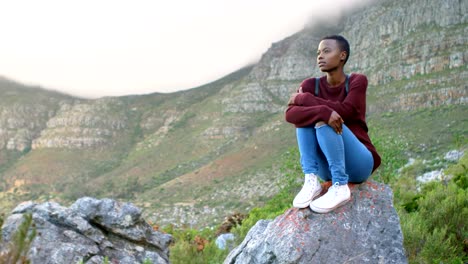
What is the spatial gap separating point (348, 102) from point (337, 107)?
158 mm

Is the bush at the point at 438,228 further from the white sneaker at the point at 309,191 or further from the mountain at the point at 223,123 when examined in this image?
the mountain at the point at 223,123

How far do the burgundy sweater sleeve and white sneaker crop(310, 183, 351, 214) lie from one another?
0.73 metres

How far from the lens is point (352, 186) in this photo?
4.77 meters

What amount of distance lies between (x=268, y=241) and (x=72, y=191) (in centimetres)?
8331

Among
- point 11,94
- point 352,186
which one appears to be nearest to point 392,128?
point 352,186

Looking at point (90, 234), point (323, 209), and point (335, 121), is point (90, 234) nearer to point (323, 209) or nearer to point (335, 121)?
point (323, 209)

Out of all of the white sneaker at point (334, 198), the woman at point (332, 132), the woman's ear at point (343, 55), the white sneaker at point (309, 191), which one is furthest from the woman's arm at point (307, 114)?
the woman's ear at point (343, 55)

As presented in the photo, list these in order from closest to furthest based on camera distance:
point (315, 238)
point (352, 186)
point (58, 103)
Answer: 1. point (315, 238)
2. point (352, 186)
3. point (58, 103)

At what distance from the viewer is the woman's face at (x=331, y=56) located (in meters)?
4.79

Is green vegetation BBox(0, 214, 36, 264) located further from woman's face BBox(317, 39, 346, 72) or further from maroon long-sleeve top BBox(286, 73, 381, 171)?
woman's face BBox(317, 39, 346, 72)

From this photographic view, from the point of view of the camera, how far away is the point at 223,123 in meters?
92.6

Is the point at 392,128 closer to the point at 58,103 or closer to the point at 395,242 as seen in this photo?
the point at 395,242

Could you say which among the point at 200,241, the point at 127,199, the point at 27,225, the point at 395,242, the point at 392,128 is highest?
the point at 27,225

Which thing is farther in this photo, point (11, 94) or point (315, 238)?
point (11, 94)
